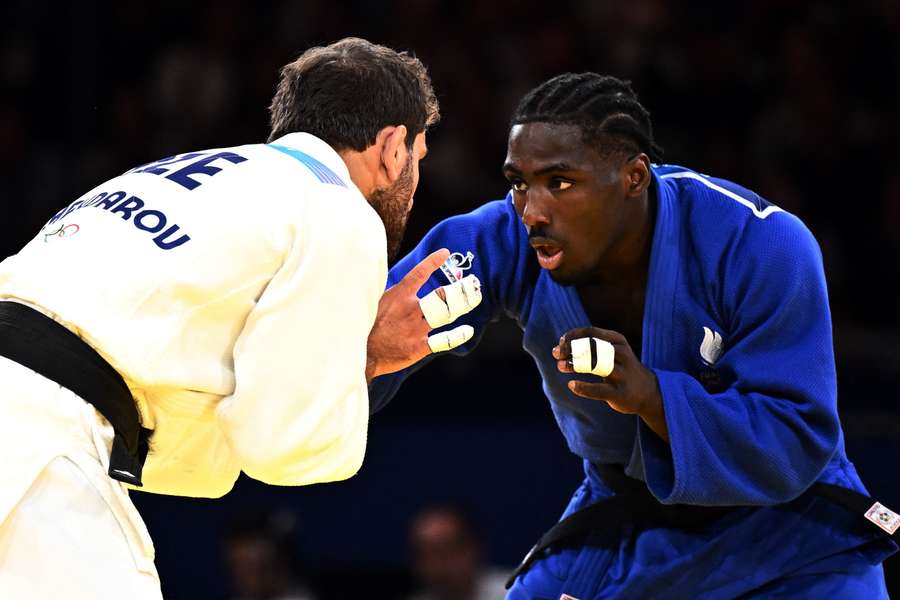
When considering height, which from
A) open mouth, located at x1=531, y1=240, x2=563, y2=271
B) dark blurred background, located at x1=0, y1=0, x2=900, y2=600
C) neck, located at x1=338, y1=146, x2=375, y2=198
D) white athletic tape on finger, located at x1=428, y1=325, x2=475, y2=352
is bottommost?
dark blurred background, located at x1=0, y1=0, x2=900, y2=600

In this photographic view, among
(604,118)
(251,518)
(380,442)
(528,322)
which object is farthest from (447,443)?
(604,118)

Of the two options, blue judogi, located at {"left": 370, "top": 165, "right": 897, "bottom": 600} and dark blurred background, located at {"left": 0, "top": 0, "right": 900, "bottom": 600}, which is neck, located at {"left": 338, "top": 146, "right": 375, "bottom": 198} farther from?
dark blurred background, located at {"left": 0, "top": 0, "right": 900, "bottom": 600}

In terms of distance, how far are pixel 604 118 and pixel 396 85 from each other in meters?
0.56

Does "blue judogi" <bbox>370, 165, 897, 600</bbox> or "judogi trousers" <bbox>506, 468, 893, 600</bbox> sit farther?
"judogi trousers" <bbox>506, 468, 893, 600</bbox>

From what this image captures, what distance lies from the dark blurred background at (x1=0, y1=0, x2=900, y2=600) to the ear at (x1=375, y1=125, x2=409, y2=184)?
2724mm

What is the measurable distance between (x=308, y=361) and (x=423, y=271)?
75 centimetres

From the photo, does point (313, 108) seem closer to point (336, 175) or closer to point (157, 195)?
point (336, 175)

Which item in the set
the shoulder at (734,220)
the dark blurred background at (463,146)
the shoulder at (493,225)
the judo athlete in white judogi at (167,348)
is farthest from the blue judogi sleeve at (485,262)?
the dark blurred background at (463,146)

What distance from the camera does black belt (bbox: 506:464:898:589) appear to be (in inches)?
128

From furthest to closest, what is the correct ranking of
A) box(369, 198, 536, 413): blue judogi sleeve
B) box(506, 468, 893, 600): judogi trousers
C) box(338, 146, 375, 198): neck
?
box(369, 198, 536, 413): blue judogi sleeve < box(506, 468, 893, 600): judogi trousers < box(338, 146, 375, 198): neck

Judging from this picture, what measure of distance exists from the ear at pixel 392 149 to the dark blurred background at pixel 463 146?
2724 mm

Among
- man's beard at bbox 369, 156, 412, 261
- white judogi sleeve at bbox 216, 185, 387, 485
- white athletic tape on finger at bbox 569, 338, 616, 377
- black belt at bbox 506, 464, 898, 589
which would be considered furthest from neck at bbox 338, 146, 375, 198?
black belt at bbox 506, 464, 898, 589

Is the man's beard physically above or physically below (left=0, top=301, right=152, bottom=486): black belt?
above

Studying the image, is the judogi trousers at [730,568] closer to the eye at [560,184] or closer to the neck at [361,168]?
the eye at [560,184]
